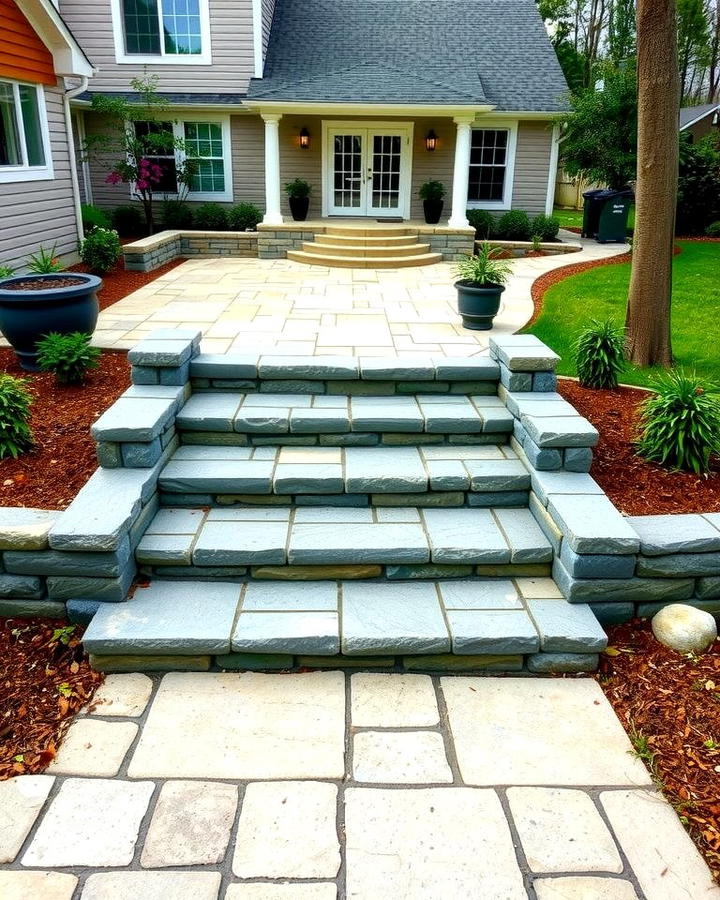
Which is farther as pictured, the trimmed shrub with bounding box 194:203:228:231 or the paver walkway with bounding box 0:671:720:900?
the trimmed shrub with bounding box 194:203:228:231

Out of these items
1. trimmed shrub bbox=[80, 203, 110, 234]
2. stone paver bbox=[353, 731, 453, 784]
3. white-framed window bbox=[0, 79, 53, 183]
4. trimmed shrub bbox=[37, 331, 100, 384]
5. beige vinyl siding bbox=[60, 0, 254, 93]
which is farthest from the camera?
beige vinyl siding bbox=[60, 0, 254, 93]

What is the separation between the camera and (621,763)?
2.61m

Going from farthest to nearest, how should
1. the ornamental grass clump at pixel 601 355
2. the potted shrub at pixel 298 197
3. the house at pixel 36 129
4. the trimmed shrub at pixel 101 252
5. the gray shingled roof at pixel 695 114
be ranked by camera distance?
1. the gray shingled roof at pixel 695 114
2. the potted shrub at pixel 298 197
3. the trimmed shrub at pixel 101 252
4. the house at pixel 36 129
5. the ornamental grass clump at pixel 601 355

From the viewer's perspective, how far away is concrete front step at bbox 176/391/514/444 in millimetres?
4227

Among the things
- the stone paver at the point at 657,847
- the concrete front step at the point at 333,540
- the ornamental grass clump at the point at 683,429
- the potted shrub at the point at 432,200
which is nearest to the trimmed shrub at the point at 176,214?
the potted shrub at the point at 432,200

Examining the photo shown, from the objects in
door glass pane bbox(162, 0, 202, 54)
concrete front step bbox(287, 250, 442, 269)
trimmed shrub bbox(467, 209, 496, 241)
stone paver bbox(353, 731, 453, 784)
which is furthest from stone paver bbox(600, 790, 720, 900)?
door glass pane bbox(162, 0, 202, 54)

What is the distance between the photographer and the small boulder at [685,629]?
313cm

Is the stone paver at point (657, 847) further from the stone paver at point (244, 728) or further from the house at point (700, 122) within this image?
the house at point (700, 122)

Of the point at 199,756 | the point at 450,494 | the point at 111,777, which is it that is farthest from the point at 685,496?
the point at 111,777

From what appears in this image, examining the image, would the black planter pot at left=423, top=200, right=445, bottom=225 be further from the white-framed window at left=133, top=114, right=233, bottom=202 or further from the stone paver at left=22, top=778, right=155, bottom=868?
the stone paver at left=22, top=778, right=155, bottom=868

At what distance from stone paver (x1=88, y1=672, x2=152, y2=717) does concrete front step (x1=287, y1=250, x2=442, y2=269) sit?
29.1 feet

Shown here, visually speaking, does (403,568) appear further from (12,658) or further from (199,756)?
(12,658)

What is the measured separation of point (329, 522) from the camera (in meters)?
3.71

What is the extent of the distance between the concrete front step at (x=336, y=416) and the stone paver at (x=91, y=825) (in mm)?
2197
